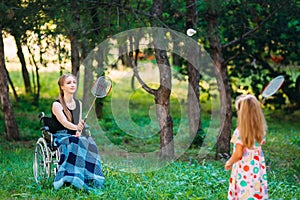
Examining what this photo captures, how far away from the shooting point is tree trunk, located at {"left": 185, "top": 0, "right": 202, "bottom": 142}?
7781mm

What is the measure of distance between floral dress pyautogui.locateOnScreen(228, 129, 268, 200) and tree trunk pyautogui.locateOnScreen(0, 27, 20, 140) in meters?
5.13

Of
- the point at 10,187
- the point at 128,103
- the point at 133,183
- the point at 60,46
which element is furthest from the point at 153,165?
the point at 128,103

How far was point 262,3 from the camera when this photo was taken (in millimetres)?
7781

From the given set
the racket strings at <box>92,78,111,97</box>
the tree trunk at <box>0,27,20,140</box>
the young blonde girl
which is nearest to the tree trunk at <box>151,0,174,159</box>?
the racket strings at <box>92,78,111,97</box>

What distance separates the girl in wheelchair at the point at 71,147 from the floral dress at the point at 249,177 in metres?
1.56

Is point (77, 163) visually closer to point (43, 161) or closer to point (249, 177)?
point (43, 161)

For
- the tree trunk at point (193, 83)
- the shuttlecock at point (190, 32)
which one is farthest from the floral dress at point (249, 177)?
the tree trunk at point (193, 83)

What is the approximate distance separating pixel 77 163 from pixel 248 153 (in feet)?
5.92

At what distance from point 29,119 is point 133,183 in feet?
18.6

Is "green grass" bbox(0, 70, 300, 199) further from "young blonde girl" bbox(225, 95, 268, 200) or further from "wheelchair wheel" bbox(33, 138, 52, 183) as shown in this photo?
"young blonde girl" bbox(225, 95, 268, 200)

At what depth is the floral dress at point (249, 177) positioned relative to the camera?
14.0 feet

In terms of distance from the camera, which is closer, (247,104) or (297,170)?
(247,104)

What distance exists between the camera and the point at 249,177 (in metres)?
4.28

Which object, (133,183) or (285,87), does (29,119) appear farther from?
(133,183)
